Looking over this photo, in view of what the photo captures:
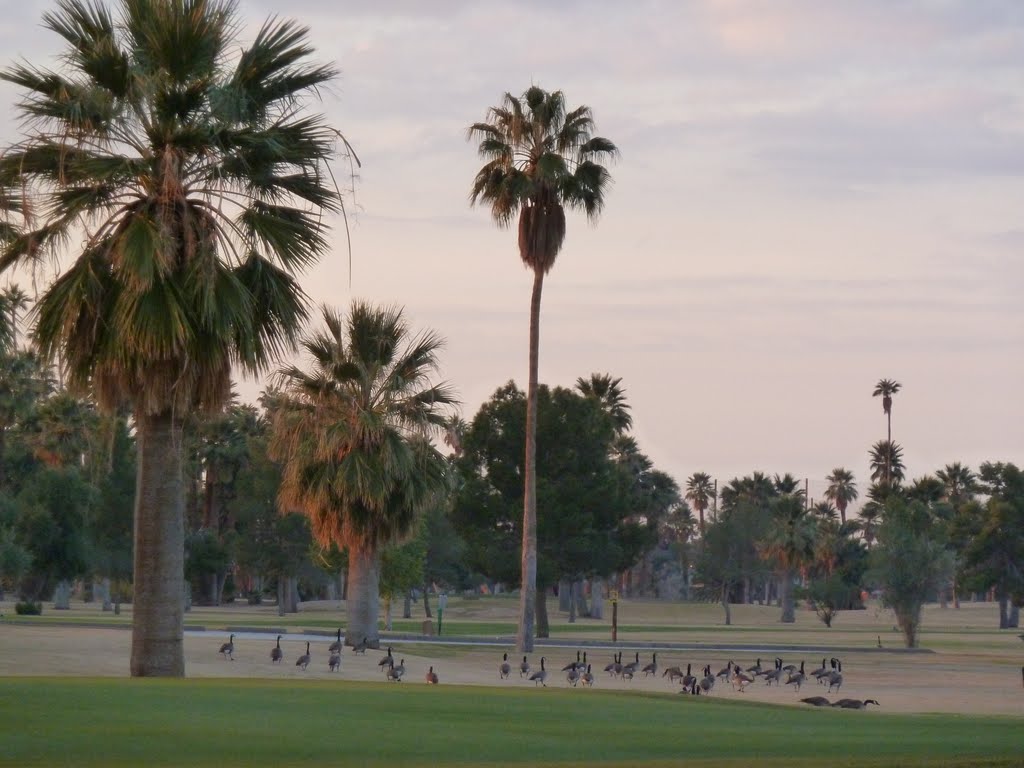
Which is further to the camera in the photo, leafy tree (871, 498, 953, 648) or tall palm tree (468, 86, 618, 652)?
leafy tree (871, 498, 953, 648)

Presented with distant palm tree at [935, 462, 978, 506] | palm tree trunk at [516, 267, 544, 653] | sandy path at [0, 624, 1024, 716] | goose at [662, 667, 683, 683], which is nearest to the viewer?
sandy path at [0, 624, 1024, 716]

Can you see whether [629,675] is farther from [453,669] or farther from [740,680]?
[453,669]

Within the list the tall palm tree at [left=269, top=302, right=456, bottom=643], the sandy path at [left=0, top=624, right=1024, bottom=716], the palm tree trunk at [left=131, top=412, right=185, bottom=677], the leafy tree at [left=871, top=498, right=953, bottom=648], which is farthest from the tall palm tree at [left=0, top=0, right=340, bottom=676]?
the leafy tree at [left=871, top=498, right=953, bottom=648]

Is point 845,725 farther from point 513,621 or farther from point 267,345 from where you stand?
point 513,621

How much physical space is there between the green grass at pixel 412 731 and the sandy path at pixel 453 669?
9.41 m

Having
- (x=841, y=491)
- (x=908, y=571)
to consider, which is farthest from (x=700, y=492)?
(x=908, y=571)

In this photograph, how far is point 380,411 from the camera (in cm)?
3850

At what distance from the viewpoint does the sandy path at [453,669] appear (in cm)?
3116

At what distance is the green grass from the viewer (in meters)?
13.7

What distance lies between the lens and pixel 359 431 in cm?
3788

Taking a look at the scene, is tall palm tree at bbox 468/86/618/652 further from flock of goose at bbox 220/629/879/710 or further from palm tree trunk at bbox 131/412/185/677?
palm tree trunk at bbox 131/412/185/677

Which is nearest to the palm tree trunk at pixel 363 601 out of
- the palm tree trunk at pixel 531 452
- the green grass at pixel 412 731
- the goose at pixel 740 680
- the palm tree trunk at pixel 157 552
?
the palm tree trunk at pixel 531 452

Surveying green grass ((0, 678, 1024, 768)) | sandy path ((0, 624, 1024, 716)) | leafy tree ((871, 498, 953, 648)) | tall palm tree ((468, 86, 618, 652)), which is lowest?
sandy path ((0, 624, 1024, 716))

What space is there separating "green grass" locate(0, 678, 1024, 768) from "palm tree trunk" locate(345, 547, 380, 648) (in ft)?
62.1
